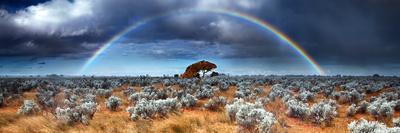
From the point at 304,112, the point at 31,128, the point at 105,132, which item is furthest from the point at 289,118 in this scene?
the point at 31,128

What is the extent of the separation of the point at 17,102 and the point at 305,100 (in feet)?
62.2

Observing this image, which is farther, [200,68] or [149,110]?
[200,68]

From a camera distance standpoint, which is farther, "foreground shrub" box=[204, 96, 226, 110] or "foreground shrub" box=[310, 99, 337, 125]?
"foreground shrub" box=[204, 96, 226, 110]

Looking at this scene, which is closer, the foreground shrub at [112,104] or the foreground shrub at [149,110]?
the foreground shrub at [149,110]

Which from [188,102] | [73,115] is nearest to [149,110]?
[73,115]

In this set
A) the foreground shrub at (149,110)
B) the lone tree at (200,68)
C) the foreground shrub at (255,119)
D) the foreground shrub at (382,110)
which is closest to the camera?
the foreground shrub at (255,119)

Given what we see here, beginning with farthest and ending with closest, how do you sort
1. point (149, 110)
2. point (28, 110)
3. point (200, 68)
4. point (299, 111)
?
point (200, 68), point (299, 111), point (28, 110), point (149, 110)

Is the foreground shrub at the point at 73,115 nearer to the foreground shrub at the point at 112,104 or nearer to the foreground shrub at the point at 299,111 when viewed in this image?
the foreground shrub at the point at 112,104

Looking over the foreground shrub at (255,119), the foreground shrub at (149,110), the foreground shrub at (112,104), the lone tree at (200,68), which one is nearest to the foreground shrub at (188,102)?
the foreground shrub at (149,110)

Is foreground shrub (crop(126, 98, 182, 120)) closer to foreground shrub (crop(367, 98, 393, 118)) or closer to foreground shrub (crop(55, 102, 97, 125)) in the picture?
foreground shrub (crop(55, 102, 97, 125))

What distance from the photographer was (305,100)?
20016mm

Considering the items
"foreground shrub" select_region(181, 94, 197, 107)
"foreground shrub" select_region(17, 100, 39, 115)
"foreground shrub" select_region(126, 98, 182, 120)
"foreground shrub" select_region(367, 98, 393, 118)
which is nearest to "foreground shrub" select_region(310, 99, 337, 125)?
"foreground shrub" select_region(367, 98, 393, 118)

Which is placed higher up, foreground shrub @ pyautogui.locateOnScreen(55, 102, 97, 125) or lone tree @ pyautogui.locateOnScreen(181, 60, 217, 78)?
lone tree @ pyautogui.locateOnScreen(181, 60, 217, 78)

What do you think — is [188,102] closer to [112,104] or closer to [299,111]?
[112,104]
